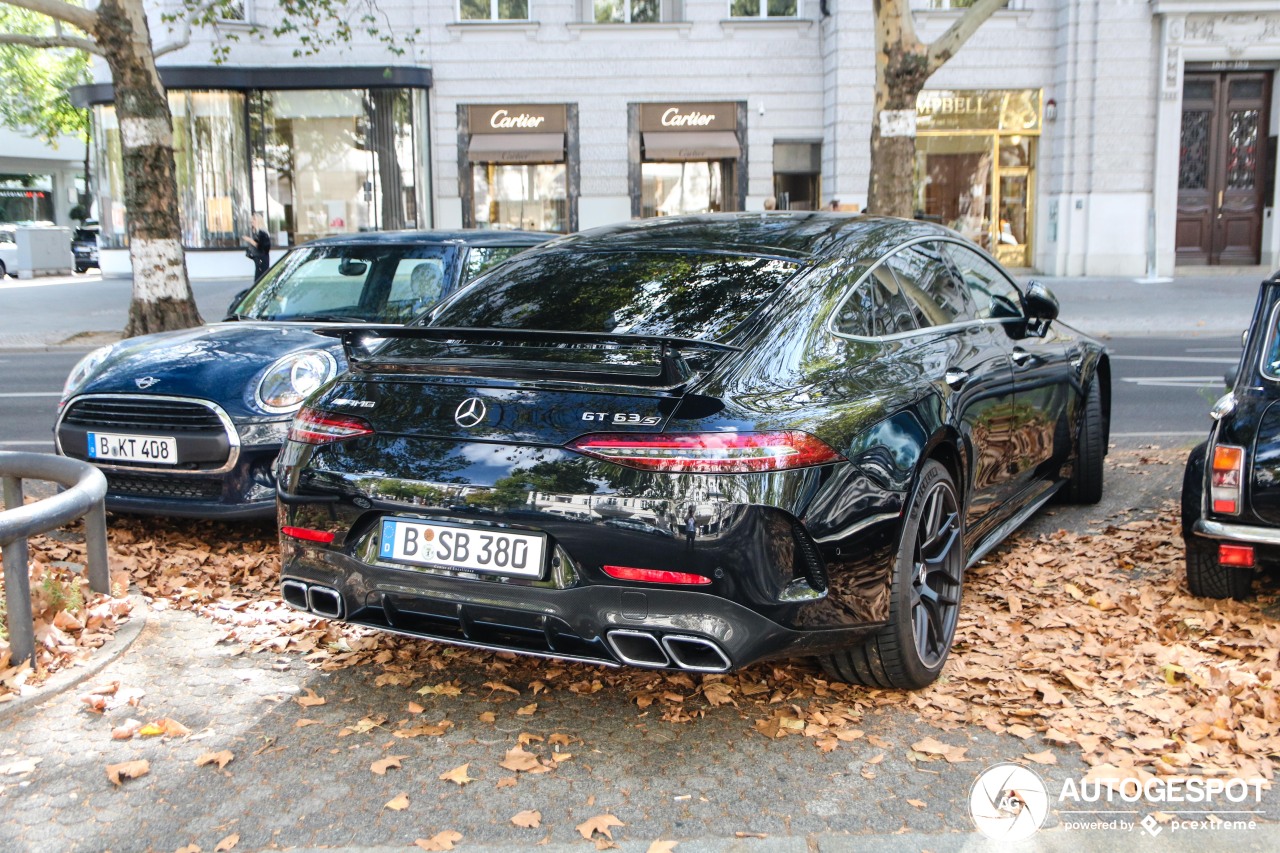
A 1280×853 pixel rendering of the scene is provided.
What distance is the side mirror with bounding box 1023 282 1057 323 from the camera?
17.9 ft

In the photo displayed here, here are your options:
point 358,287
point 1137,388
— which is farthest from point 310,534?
point 1137,388

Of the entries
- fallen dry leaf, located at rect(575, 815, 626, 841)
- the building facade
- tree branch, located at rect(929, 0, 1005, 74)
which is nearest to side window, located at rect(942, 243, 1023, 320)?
fallen dry leaf, located at rect(575, 815, 626, 841)

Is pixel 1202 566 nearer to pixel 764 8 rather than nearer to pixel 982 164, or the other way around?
pixel 982 164

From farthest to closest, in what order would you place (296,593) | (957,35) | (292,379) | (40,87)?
(40,87) < (957,35) < (292,379) < (296,593)

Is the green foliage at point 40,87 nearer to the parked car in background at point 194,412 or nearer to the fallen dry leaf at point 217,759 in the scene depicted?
the parked car in background at point 194,412

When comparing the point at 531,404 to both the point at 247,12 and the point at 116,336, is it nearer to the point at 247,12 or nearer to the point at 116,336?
the point at 116,336

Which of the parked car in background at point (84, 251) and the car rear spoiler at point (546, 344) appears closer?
the car rear spoiler at point (546, 344)

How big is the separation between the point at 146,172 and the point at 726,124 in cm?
1504

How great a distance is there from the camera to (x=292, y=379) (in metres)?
5.88

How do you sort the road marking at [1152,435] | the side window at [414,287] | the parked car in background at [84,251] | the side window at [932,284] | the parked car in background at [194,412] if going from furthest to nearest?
the parked car in background at [84,251] → the road marking at [1152,435] → the side window at [414,287] → the parked car in background at [194,412] → the side window at [932,284]

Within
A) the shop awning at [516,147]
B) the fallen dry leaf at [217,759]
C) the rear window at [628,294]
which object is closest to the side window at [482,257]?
the rear window at [628,294]

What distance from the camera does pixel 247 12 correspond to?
1021 inches

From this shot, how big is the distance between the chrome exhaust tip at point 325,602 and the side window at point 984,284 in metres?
2.92

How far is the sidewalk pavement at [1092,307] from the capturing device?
17.1 meters
